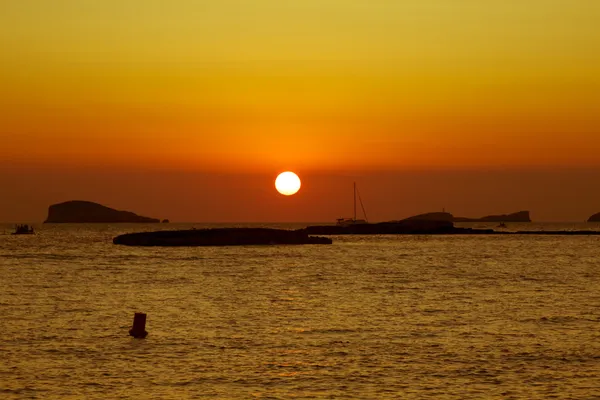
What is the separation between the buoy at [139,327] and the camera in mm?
36562

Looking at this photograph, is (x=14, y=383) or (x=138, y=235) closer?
(x=14, y=383)

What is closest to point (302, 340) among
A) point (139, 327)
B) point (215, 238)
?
point (139, 327)

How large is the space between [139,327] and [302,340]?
695 centimetres

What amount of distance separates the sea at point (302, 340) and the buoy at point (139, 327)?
0.55m

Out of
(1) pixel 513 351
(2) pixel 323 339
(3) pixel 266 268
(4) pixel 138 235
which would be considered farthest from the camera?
(4) pixel 138 235

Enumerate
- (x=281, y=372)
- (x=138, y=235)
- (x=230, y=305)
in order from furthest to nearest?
(x=138, y=235), (x=230, y=305), (x=281, y=372)

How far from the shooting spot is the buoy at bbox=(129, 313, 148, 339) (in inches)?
1439

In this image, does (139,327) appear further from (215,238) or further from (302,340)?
(215,238)

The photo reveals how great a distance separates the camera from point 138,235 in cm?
17850

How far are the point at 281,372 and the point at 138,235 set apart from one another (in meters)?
153

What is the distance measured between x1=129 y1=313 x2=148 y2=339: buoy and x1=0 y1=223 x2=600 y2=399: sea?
1.79 ft

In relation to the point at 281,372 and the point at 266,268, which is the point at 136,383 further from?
the point at 266,268

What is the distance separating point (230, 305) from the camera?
51.2 metres

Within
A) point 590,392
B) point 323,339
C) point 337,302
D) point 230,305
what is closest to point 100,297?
point 230,305
